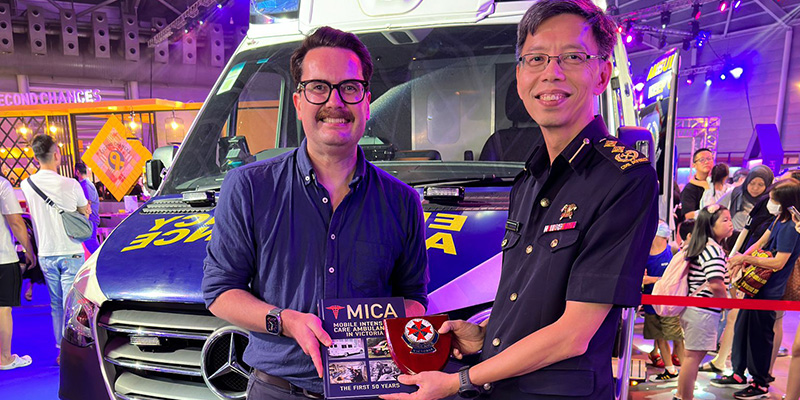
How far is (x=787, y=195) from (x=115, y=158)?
32.6ft

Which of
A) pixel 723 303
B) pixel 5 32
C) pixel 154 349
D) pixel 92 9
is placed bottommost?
pixel 723 303

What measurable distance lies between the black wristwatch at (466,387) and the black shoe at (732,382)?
4.44m

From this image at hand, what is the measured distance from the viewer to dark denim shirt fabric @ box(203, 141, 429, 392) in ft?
5.75

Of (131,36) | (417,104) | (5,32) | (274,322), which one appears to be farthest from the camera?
Answer: (131,36)

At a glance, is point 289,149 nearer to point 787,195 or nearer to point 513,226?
point 513,226

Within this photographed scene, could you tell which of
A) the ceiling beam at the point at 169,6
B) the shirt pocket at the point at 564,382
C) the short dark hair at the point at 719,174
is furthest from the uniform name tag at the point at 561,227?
the ceiling beam at the point at 169,6

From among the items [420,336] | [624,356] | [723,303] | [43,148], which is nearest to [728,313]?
[723,303]

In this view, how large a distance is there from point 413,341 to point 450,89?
226 centimetres

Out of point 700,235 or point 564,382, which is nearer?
point 564,382

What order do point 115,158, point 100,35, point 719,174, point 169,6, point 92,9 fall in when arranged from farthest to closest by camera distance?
point 169,6 → point 92,9 → point 100,35 → point 115,158 → point 719,174

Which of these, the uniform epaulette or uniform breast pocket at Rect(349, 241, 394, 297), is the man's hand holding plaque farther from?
the uniform epaulette

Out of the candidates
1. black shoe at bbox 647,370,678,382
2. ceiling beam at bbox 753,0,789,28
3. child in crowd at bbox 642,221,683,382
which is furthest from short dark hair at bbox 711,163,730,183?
ceiling beam at bbox 753,0,789,28

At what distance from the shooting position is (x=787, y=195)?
15.1 feet

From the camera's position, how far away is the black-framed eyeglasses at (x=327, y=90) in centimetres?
177
